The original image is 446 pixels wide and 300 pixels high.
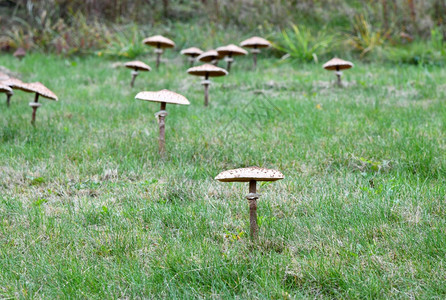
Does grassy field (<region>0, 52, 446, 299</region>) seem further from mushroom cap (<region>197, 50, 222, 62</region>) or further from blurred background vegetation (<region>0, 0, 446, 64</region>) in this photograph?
blurred background vegetation (<region>0, 0, 446, 64</region>)

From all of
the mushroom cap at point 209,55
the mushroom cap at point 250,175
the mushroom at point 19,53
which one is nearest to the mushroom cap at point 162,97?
the mushroom cap at point 250,175

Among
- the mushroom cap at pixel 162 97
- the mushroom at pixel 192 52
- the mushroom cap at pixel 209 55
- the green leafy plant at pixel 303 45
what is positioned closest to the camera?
the mushroom cap at pixel 162 97

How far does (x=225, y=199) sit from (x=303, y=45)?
9507 mm

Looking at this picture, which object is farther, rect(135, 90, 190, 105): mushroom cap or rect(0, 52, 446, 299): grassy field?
rect(135, 90, 190, 105): mushroom cap

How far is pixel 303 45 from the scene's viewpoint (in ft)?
42.2

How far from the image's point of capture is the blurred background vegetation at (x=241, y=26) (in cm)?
1323

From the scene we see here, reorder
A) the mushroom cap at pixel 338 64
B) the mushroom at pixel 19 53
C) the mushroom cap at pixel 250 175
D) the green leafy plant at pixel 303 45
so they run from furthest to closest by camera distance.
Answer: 1. the mushroom at pixel 19 53
2. the green leafy plant at pixel 303 45
3. the mushroom cap at pixel 338 64
4. the mushroom cap at pixel 250 175

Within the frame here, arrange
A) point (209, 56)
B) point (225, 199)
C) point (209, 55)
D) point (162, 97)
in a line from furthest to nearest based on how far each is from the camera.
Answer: point (209, 56) → point (209, 55) → point (162, 97) → point (225, 199)

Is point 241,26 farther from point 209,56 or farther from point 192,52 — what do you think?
point 209,56

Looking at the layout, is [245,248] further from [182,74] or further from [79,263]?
[182,74]

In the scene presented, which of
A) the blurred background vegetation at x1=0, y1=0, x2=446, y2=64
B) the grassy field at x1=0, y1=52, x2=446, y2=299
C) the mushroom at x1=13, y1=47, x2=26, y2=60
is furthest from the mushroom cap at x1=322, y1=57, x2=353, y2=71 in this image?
the mushroom at x1=13, y1=47, x2=26, y2=60

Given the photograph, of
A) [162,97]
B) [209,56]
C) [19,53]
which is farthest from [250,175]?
[19,53]

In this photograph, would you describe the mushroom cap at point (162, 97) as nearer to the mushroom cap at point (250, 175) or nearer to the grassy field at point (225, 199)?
the grassy field at point (225, 199)

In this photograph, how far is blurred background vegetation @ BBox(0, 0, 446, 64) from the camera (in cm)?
1323
